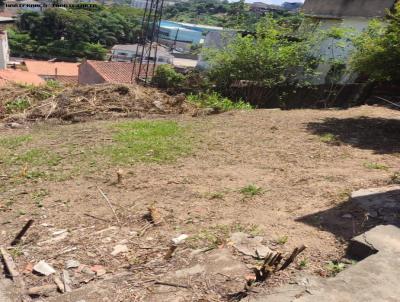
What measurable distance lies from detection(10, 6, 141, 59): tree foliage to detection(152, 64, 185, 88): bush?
133 feet

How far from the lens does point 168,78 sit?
38.5ft

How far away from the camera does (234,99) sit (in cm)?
1090

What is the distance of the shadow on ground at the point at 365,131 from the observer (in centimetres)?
641

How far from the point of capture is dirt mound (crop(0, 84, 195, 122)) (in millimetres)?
8570

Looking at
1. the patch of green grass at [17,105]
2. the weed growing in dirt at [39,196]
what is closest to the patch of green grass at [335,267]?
the weed growing in dirt at [39,196]

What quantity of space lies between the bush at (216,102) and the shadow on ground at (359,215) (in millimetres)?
5565

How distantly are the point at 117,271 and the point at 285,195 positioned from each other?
6.64 ft

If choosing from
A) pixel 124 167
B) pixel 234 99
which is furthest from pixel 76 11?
pixel 124 167

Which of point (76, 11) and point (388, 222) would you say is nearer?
point (388, 222)

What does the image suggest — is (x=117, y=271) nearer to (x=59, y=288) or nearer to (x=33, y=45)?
(x=59, y=288)

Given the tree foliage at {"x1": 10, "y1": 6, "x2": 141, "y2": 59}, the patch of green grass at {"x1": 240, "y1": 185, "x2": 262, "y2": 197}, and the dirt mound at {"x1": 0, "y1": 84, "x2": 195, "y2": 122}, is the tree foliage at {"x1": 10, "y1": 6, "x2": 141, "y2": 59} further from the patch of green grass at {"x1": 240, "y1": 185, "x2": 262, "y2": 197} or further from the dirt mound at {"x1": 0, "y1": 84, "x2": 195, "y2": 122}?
the patch of green grass at {"x1": 240, "y1": 185, "x2": 262, "y2": 197}

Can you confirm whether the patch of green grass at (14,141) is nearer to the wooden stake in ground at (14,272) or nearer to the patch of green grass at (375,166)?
the wooden stake in ground at (14,272)

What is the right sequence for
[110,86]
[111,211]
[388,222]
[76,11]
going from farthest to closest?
[76,11] → [110,86] → [111,211] → [388,222]

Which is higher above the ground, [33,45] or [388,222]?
[388,222]
